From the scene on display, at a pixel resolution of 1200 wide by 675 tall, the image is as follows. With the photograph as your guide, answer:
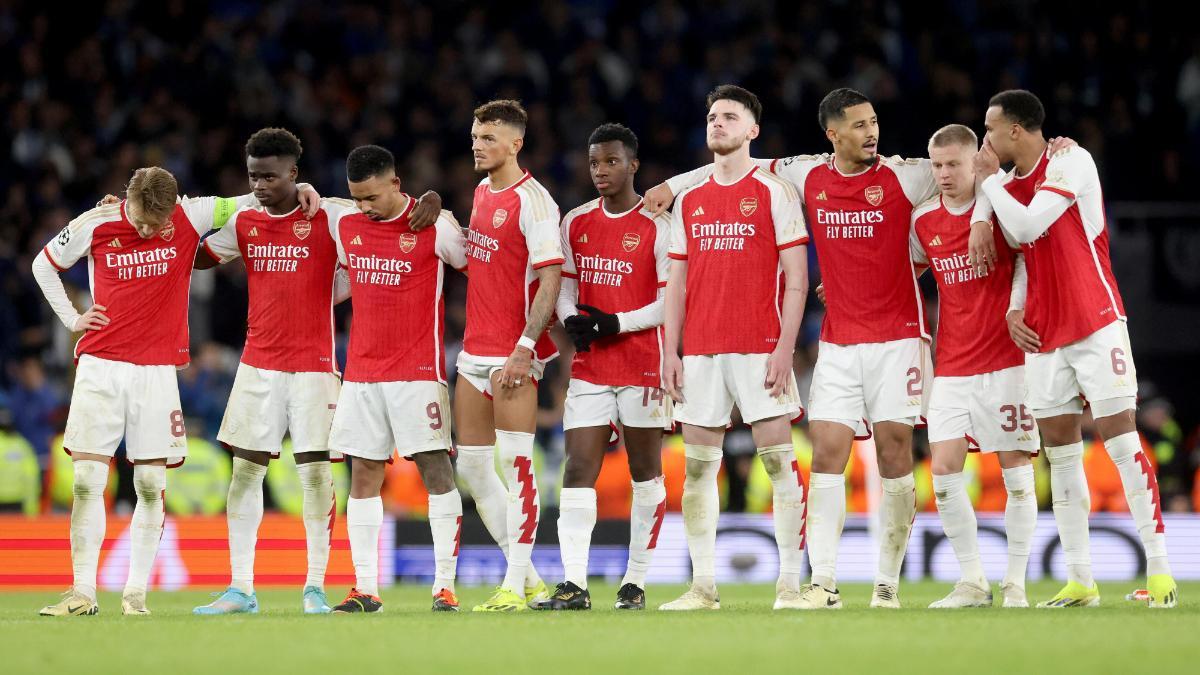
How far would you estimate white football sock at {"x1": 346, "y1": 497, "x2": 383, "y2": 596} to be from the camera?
9250 mm

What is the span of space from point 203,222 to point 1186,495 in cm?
1091

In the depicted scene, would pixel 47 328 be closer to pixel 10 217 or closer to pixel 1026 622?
pixel 10 217

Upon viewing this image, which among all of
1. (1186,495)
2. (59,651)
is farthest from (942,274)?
(1186,495)

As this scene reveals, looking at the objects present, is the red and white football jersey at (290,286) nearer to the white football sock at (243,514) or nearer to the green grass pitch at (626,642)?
the white football sock at (243,514)

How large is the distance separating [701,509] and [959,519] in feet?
4.97

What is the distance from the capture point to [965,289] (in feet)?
30.0

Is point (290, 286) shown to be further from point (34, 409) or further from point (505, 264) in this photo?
point (34, 409)

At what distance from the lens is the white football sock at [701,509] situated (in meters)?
8.95

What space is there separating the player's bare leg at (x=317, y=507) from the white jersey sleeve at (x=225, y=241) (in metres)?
1.37

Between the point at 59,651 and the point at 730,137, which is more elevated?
the point at 730,137

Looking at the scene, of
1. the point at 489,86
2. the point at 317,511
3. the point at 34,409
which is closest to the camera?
the point at 317,511

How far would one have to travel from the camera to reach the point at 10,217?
17.6m

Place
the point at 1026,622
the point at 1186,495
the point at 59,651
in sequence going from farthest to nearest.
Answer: the point at 1186,495 < the point at 1026,622 < the point at 59,651

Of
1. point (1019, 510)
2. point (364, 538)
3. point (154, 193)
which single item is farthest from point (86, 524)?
point (1019, 510)
